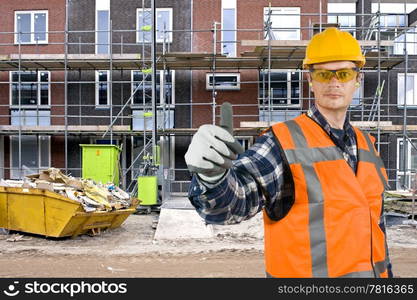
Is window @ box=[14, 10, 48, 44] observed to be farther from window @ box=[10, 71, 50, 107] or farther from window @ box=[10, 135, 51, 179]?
window @ box=[10, 135, 51, 179]

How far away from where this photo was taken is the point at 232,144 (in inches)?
54.3

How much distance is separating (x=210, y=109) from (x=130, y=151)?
11.8ft

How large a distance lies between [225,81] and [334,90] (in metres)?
16.2

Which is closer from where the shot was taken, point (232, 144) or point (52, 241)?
point (232, 144)

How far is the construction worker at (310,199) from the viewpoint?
5.52 feet

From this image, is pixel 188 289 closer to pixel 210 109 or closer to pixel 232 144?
pixel 232 144

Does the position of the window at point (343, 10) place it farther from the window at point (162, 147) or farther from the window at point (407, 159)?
the window at point (162, 147)

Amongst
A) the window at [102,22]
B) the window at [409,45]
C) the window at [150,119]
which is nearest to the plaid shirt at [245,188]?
the window at [150,119]

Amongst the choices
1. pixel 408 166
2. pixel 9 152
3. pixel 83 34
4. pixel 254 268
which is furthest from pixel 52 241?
pixel 408 166

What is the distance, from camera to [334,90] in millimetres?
1874

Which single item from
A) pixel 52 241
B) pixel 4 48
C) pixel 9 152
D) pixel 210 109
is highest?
pixel 4 48

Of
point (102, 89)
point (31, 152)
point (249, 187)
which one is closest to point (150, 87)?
point (102, 89)

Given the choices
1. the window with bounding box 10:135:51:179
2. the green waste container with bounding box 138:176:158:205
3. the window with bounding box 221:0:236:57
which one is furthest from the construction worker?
the window with bounding box 10:135:51:179

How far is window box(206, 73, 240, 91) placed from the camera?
1780cm
